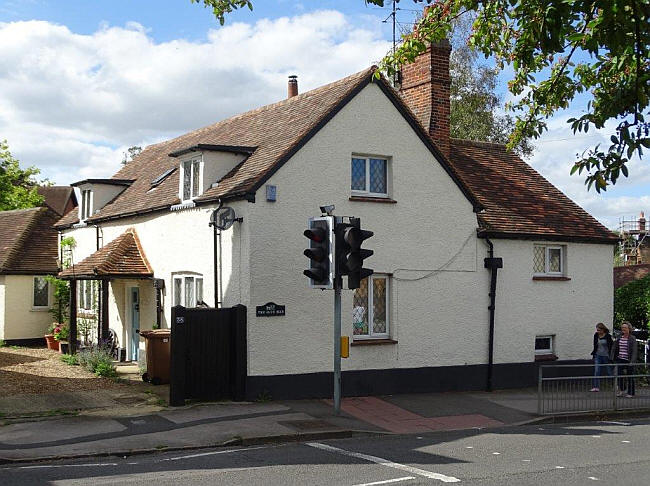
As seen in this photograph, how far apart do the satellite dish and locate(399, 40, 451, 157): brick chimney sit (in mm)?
6248

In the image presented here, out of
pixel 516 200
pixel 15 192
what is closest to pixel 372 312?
pixel 516 200

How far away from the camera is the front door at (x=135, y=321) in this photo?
2138 cm

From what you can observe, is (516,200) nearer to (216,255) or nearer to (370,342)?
(370,342)

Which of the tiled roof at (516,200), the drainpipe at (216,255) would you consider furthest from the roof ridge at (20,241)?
the tiled roof at (516,200)

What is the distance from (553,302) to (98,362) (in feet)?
36.1

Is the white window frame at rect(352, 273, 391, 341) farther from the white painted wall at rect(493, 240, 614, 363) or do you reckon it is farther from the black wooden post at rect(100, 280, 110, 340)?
the black wooden post at rect(100, 280, 110, 340)

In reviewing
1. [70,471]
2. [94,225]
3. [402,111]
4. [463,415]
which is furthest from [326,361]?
[94,225]

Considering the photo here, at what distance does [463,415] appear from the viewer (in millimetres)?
15336

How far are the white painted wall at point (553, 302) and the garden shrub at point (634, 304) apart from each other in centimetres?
333

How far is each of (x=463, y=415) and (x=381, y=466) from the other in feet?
17.2

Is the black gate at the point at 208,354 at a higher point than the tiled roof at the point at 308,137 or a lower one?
lower

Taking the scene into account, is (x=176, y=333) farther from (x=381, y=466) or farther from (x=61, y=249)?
(x=61, y=249)

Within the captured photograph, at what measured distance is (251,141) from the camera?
19000 millimetres

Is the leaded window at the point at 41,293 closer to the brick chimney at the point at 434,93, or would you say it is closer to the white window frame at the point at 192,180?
the white window frame at the point at 192,180
